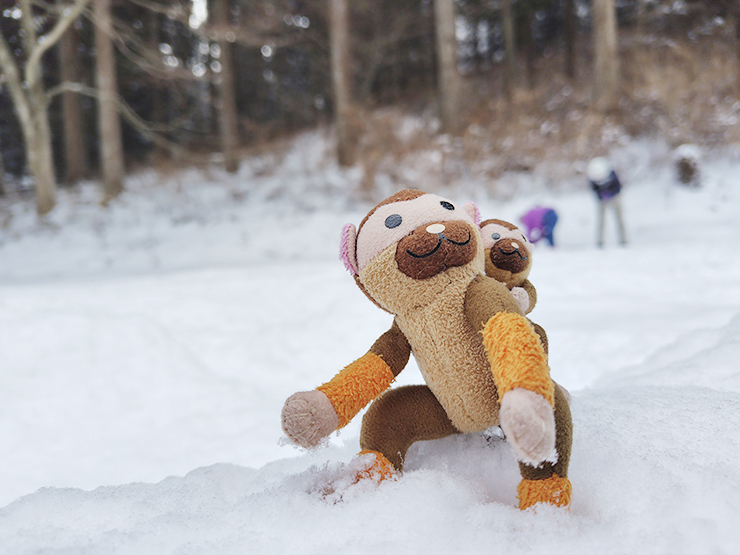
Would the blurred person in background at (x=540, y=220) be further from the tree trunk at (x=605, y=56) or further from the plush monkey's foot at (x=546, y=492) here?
the tree trunk at (x=605, y=56)

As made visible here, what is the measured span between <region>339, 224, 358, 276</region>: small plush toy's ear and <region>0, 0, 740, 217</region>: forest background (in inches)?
258

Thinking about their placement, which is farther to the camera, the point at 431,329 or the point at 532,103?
the point at 532,103

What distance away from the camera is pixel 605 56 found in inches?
356

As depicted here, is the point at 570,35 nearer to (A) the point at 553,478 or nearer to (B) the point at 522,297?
(B) the point at 522,297

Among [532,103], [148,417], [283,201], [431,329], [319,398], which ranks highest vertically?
[532,103]

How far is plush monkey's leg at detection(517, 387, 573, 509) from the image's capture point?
37.6 inches

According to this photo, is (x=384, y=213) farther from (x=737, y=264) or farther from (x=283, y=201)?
(x=283, y=201)

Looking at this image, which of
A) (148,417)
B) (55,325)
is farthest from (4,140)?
(148,417)

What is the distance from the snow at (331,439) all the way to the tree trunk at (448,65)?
537 cm

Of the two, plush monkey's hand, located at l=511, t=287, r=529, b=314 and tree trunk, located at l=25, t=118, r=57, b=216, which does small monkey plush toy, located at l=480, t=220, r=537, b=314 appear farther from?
tree trunk, located at l=25, t=118, r=57, b=216

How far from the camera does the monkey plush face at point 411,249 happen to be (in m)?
1.08

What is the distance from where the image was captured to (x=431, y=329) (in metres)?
1.13

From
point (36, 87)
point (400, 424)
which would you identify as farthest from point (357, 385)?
point (36, 87)

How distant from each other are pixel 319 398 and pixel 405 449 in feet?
0.89
